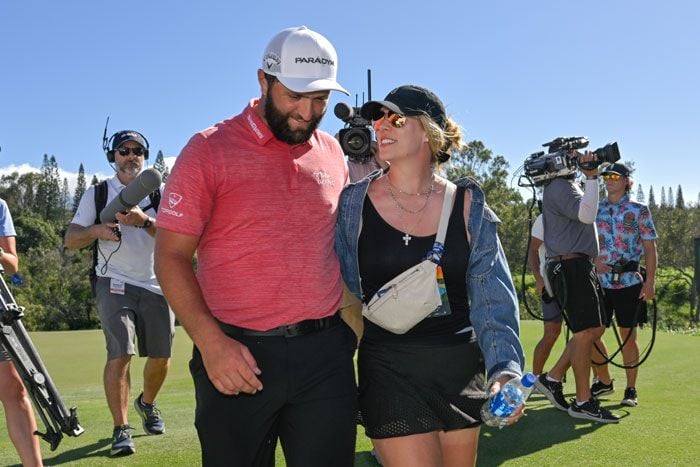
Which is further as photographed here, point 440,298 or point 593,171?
point 593,171

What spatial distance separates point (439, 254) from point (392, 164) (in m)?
0.55

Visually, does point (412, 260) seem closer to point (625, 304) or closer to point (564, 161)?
point (564, 161)

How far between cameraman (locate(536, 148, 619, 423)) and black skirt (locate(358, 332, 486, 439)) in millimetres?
3784

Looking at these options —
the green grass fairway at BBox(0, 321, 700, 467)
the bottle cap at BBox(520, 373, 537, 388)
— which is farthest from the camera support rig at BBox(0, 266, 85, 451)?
the bottle cap at BBox(520, 373, 537, 388)

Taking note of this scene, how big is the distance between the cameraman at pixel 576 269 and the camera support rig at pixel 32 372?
428cm

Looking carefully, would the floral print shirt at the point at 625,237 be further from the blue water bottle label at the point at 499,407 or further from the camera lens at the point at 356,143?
the blue water bottle label at the point at 499,407

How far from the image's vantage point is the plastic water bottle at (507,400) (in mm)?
3213

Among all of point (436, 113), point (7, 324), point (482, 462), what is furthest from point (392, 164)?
point (482, 462)

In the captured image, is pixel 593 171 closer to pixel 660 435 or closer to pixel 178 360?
pixel 660 435

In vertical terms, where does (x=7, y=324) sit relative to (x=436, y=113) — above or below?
below

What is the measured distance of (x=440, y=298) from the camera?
347 cm

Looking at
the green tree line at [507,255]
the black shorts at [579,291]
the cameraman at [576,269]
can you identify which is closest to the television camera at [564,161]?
the cameraman at [576,269]

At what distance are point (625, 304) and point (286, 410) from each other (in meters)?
6.05

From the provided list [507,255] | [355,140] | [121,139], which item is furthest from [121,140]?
[507,255]
